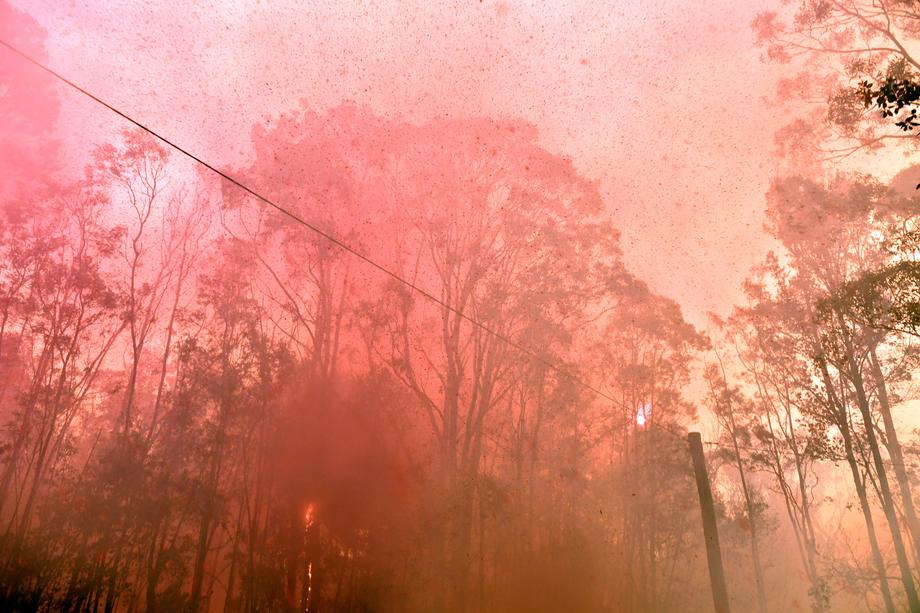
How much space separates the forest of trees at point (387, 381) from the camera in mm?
16766

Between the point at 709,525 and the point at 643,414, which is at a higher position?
the point at 643,414

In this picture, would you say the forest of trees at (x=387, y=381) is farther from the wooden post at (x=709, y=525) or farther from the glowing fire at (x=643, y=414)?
the wooden post at (x=709, y=525)

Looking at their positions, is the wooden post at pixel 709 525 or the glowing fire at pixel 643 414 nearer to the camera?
the wooden post at pixel 709 525

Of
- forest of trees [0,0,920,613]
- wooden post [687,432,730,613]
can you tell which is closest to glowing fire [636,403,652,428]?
forest of trees [0,0,920,613]

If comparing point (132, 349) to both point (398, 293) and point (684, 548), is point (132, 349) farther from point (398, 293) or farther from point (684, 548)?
point (684, 548)

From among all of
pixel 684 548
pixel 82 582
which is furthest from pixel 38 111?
pixel 684 548

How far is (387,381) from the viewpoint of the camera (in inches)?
777

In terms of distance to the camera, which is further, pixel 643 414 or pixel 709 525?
pixel 643 414

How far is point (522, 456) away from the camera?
21.9 meters

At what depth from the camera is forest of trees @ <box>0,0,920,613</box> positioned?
16.8 metres

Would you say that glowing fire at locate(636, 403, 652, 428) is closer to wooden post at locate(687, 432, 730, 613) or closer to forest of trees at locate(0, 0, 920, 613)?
forest of trees at locate(0, 0, 920, 613)

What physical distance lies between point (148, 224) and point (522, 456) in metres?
17.2

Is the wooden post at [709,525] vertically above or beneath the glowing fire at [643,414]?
beneath

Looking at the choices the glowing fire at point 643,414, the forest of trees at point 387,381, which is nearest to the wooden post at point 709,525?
the forest of trees at point 387,381
